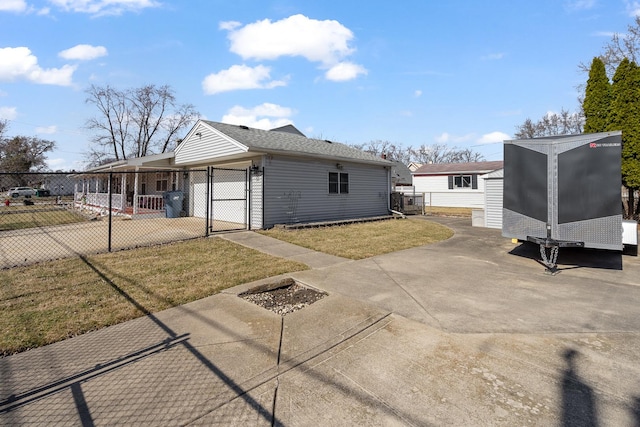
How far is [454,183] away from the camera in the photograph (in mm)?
26234

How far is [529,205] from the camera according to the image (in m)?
6.46

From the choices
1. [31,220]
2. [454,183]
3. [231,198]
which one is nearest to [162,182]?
[31,220]

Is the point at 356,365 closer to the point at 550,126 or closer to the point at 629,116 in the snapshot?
the point at 629,116

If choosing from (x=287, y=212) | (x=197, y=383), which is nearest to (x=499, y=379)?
(x=197, y=383)

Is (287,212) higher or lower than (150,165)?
lower

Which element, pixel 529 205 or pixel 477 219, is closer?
pixel 529 205

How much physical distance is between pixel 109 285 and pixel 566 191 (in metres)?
8.39

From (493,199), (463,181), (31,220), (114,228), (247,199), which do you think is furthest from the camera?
(463,181)

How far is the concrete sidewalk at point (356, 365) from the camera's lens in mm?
2199

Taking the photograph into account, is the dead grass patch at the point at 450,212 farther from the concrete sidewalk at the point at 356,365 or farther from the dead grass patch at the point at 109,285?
the dead grass patch at the point at 109,285

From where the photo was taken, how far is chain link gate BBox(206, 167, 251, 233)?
1191 cm

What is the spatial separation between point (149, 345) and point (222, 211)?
11.0 m

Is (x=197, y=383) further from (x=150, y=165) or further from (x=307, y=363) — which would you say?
(x=150, y=165)

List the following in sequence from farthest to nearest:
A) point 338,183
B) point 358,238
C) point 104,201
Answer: point 104,201, point 338,183, point 358,238
